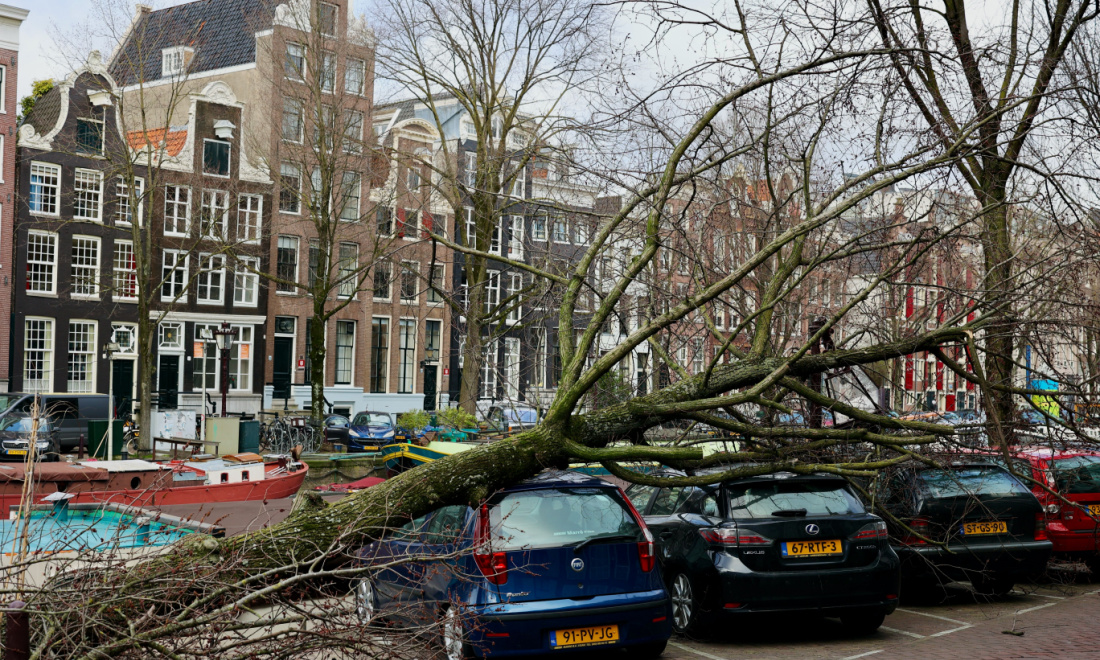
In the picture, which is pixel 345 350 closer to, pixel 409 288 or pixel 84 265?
pixel 84 265

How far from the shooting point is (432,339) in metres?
50.6

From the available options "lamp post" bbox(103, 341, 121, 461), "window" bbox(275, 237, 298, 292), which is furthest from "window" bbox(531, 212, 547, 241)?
"window" bbox(275, 237, 298, 292)

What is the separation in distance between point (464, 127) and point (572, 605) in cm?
5131

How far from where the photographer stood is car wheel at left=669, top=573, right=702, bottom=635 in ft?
29.5

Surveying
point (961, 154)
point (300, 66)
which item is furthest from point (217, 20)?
point (961, 154)

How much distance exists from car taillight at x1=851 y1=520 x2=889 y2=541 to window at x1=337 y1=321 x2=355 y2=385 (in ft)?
131

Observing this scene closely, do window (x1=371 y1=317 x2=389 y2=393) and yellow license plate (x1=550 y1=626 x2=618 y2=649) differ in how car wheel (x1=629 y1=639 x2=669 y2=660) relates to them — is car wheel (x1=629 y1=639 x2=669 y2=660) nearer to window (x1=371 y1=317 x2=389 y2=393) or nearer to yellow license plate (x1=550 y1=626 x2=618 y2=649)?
yellow license plate (x1=550 y1=626 x2=618 y2=649)

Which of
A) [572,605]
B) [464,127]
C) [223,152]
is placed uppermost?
[464,127]

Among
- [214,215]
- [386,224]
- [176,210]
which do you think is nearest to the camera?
[214,215]

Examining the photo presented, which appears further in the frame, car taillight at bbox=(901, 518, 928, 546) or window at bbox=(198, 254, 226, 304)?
window at bbox=(198, 254, 226, 304)

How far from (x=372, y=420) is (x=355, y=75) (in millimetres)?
13734

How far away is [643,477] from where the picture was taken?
8.77 m

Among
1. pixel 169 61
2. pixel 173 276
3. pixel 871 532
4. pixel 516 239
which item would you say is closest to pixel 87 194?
pixel 173 276

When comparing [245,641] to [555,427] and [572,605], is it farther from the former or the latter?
[555,427]
